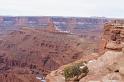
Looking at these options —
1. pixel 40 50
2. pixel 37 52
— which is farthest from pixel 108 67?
pixel 37 52

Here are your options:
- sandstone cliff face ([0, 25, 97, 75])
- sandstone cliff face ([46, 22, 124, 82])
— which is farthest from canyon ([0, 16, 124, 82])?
sandstone cliff face ([46, 22, 124, 82])

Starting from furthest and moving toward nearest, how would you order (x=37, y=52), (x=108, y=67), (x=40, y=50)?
(x=37, y=52) < (x=40, y=50) < (x=108, y=67)

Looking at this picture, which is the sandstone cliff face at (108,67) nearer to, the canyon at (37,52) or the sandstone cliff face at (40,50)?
the canyon at (37,52)

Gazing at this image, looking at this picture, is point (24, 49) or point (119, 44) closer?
point (119, 44)

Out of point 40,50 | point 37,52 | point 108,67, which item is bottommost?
point 37,52

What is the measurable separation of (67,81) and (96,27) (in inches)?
4364

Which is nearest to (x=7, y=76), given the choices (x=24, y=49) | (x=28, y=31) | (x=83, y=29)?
(x=24, y=49)

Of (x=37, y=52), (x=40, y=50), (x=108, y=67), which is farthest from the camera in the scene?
(x=37, y=52)

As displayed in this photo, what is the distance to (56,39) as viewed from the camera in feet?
262

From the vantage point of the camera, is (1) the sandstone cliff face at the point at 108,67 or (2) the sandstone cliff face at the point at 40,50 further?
(2) the sandstone cliff face at the point at 40,50

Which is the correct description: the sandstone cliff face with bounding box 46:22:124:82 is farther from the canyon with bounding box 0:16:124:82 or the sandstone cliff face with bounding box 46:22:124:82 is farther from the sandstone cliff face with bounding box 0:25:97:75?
the sandstone cliff face with bounding box 0:25:97:75

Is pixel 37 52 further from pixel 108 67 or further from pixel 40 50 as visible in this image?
pixel 108 67

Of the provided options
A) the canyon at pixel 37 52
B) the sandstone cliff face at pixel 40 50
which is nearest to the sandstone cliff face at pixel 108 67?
the canyon at pixel 37 52

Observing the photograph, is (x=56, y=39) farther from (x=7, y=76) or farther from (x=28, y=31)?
(x=7, y=76)
